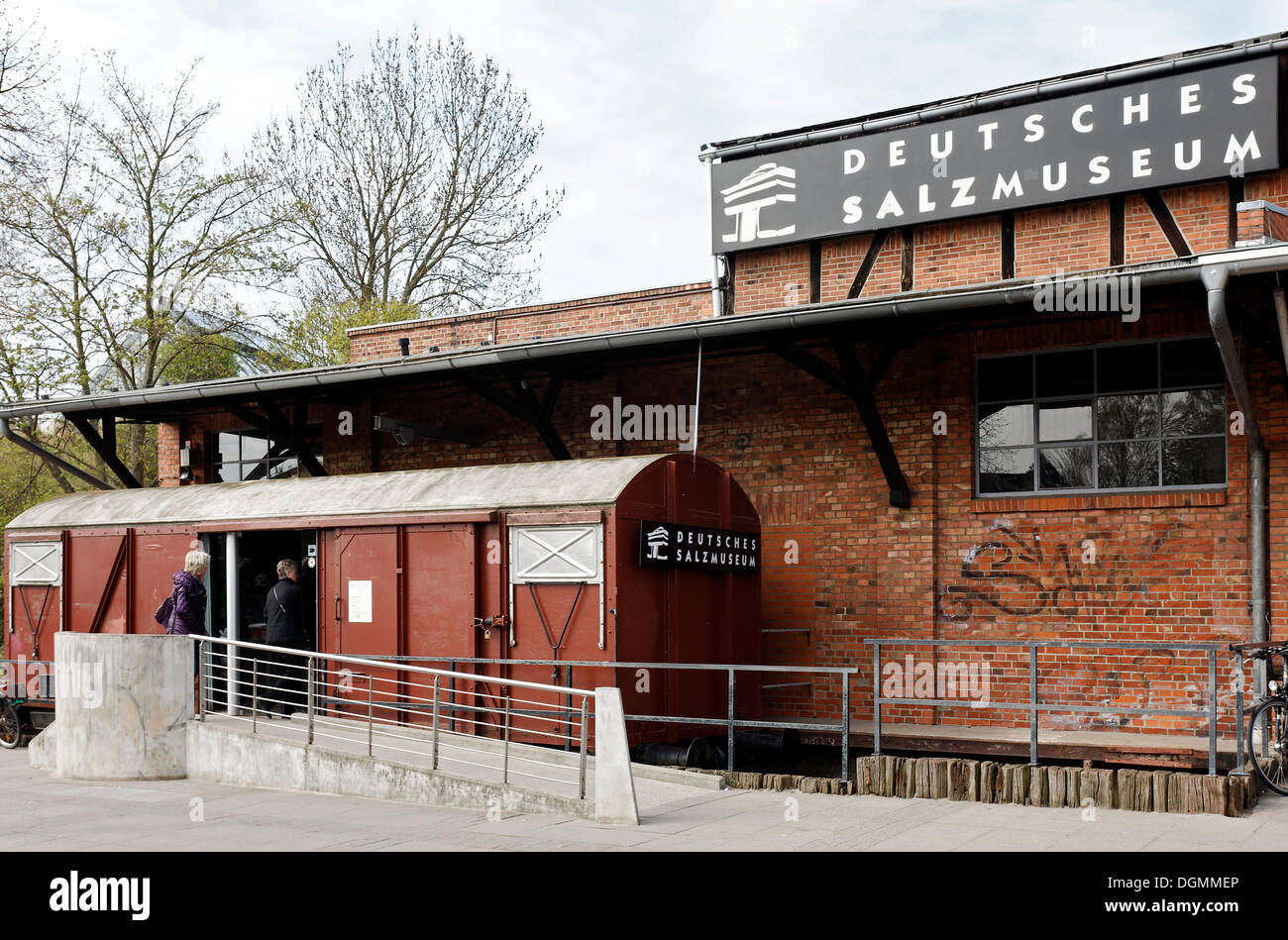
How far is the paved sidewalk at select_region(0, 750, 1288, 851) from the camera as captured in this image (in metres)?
7.76

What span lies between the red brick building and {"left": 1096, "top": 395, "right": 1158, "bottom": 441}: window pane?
20 millimetres

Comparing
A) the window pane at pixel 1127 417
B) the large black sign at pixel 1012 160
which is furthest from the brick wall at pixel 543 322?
the window pane at pixel 1127 417

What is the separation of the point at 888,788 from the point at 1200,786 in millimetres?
2193

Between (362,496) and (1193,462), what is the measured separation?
7.97 meters

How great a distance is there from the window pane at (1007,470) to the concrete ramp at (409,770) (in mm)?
4448

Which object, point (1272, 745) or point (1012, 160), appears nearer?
point (1272, 745)

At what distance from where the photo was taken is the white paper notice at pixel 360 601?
12.7 meters

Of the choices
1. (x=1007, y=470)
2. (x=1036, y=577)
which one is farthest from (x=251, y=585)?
(x=1036, y=577)

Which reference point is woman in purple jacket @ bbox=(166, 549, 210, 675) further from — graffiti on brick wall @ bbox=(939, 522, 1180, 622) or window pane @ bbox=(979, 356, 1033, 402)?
window pane @ bbox=(979, 356, 1033, 402)

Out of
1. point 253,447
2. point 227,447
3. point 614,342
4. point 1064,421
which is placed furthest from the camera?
point 227,447

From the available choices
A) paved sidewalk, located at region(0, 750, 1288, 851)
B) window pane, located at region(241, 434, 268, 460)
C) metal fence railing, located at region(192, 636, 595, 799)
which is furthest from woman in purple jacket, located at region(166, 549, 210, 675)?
window pane, located at region(241, 434, 268, 460)

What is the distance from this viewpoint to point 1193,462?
11.6m

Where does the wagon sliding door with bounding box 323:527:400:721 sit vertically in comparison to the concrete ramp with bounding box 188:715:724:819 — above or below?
above

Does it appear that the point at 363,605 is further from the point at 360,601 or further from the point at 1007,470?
the point at 1007,470
